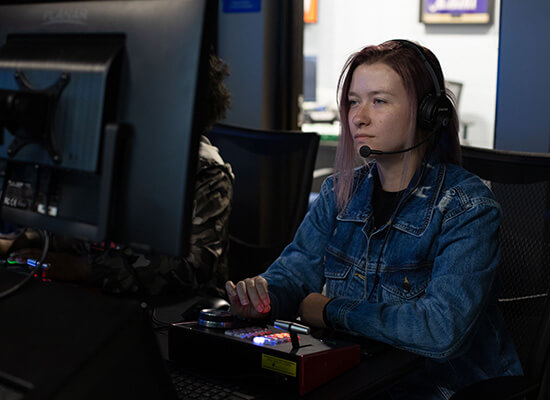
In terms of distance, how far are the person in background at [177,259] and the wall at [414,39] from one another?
4386 mm

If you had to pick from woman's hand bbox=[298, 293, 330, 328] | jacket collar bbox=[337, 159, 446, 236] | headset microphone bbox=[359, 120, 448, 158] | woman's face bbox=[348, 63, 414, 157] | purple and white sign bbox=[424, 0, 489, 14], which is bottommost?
woman's hand bbox=[298, 293, 330, 328]

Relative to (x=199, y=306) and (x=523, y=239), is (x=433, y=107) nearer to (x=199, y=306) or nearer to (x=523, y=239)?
(x=523, y=239)

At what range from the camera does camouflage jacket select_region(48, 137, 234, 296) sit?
1.46 meters

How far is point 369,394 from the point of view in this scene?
0.94 m

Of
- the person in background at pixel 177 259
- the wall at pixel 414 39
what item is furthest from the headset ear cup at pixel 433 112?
the wall at pixel 414 39

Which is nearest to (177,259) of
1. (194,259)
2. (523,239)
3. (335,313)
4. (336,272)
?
(194,259)

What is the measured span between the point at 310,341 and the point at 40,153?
48 centimetres

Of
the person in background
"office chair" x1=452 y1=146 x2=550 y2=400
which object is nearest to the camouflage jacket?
the person in background

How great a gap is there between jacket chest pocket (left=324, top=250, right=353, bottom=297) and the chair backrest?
13.2 inches

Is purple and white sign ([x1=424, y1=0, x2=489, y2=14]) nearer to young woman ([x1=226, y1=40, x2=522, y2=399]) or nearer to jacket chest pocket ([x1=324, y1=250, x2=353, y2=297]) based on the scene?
young woman ([x1=226, y1=40, x2=522, y2=399])

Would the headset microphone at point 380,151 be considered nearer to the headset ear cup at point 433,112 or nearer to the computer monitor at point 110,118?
the headset ear cup at point 433,112

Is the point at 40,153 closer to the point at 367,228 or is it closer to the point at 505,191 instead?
the point at 367,228

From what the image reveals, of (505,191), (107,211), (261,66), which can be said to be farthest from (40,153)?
(261,66)

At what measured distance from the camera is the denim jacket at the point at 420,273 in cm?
116
